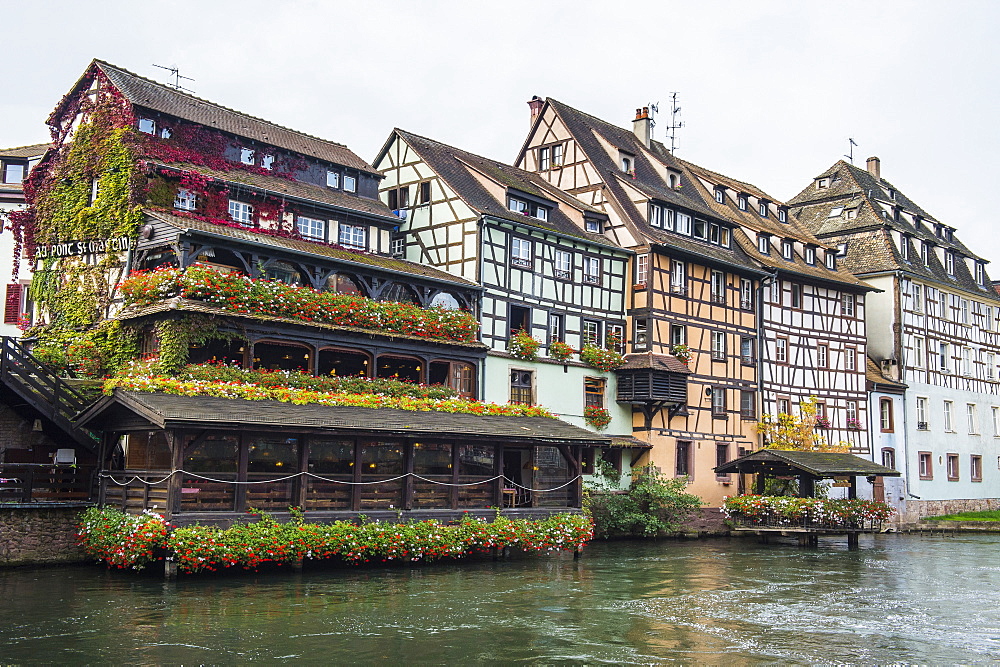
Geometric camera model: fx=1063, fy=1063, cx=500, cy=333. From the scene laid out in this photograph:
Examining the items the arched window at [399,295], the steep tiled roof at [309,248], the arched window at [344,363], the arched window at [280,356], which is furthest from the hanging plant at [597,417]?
the arched window at [280,356]

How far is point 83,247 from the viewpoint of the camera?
32.5 m

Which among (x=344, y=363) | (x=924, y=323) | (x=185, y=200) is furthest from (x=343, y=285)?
(x=924, y=323)

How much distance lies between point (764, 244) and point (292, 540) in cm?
3169

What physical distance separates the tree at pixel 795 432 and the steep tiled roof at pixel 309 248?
1625 cm

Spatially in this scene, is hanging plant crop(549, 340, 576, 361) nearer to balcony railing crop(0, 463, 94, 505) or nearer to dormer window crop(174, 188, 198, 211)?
dormer window crop(174, 188, 198, 211)

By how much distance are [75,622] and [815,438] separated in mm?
34504

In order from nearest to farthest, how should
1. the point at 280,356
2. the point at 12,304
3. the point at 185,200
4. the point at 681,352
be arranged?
the point at 280,356
the point at 185,200
the point at 12,304
the point at 681,352

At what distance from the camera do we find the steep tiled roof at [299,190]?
32.9m

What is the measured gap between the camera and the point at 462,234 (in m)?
37.7

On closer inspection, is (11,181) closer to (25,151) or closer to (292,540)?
(25,151)

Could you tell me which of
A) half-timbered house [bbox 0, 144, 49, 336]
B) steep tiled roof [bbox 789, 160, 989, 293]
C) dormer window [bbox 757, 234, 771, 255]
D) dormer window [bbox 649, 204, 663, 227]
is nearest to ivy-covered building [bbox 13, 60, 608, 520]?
dormer window [bbox 649, 204, 663, 227]

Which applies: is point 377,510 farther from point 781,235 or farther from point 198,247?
point 781,235

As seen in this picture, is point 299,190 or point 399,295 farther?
point 399,295

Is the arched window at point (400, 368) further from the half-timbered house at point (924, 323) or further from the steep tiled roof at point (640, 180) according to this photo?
the half-timbered house at point (924, 323)
